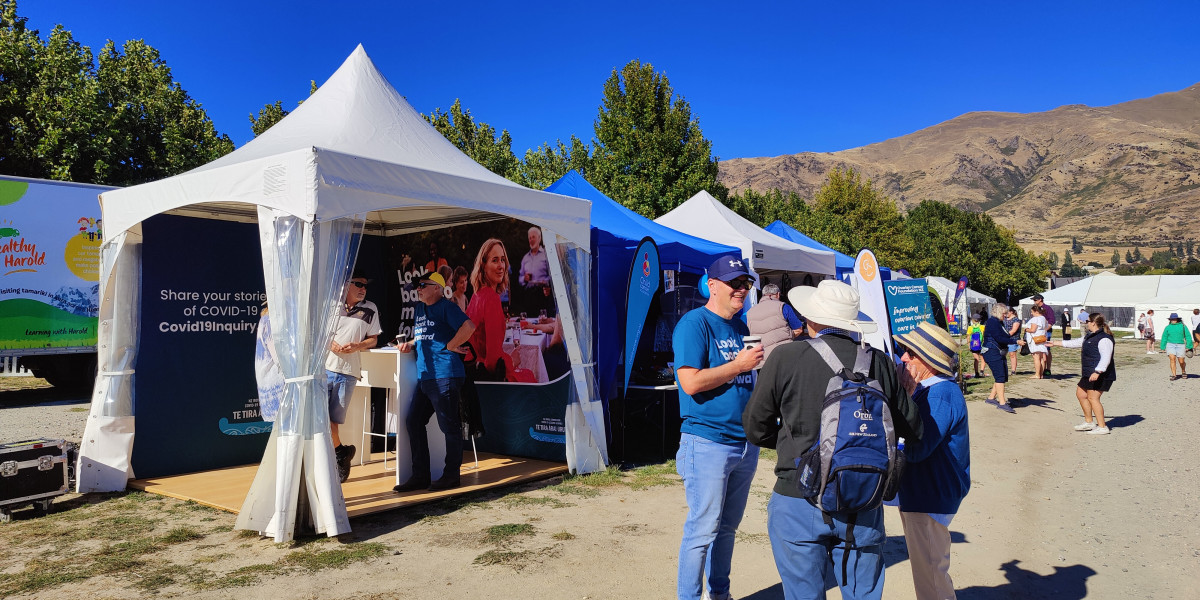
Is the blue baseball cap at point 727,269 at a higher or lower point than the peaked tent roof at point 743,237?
lower

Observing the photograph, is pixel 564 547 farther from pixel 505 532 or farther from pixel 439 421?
pixel 439 421

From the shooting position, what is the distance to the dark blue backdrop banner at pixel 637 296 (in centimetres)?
739

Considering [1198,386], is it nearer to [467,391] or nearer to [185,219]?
[467,391]

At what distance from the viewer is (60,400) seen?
13.4 m

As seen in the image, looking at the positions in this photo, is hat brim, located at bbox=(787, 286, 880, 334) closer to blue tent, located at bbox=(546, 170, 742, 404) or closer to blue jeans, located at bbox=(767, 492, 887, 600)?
blue jeans, located at bbox=(767, 492, 887, 600)

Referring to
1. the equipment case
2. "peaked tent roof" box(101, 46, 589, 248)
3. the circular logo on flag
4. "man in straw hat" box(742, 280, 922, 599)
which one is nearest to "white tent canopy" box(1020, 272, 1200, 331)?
the circular logo on flag

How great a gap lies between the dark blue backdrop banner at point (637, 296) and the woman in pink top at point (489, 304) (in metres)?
1.30

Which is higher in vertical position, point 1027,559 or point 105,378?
point 105,378

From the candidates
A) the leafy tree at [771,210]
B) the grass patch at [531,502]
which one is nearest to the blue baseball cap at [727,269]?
the grass patch at [531,502]

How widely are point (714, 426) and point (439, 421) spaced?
346 cm

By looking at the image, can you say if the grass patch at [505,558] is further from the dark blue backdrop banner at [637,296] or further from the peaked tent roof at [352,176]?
the dark blue backdrop banner at [637,296]

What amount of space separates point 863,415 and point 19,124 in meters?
19.8

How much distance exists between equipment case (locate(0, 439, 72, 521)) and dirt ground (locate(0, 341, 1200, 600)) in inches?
6.2

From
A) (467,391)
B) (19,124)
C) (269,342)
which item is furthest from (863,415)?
(19,124)
